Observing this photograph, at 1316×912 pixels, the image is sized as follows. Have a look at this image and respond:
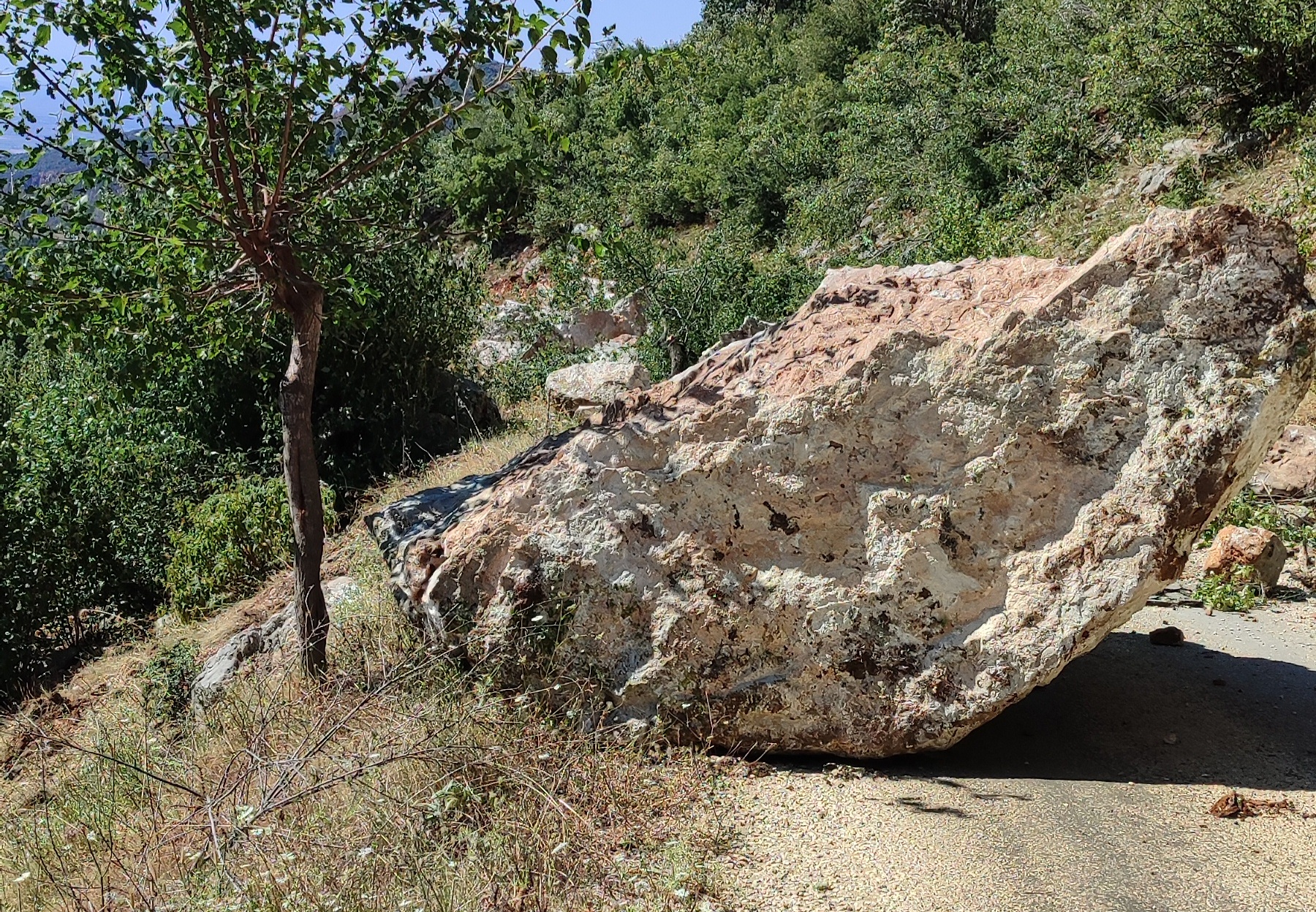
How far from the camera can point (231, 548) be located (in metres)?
8.78

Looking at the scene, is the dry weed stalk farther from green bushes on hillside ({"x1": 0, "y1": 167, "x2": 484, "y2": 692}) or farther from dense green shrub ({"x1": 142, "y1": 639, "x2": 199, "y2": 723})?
green bushes on hillside ({"x1": 0, "y1": 167, "x2": 484, "y2": 692})

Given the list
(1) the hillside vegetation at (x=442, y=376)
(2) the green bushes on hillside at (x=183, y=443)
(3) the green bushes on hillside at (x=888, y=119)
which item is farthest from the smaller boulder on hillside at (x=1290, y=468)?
(2) the green bushes on hillside at (x=183, y=443)

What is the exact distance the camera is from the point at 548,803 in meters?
3.50

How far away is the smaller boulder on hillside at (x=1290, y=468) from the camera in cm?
642

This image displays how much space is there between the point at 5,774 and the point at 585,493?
365 cm

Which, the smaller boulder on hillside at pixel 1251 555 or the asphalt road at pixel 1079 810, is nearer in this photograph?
the asphalt road at pixel 1079 810

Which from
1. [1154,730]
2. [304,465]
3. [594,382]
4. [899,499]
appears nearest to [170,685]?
[304,465]

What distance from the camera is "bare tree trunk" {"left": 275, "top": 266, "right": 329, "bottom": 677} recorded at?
4.76 m

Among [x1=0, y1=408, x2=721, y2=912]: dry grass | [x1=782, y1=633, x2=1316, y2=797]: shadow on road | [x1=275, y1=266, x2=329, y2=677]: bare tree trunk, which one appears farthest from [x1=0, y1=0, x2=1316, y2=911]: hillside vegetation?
[x1=782, y1=633, x2=1316, y2=797]: shadow on road

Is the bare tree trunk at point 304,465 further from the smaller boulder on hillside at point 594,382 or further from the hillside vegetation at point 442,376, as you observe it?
the smaller boulder on hillside at point 594,382

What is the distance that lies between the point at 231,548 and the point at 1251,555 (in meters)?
7.31

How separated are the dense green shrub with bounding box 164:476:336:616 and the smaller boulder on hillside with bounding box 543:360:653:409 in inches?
Result: 118

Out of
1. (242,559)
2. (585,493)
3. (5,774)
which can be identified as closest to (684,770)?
(585,493)

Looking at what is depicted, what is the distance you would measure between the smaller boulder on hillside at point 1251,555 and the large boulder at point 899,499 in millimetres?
2157
